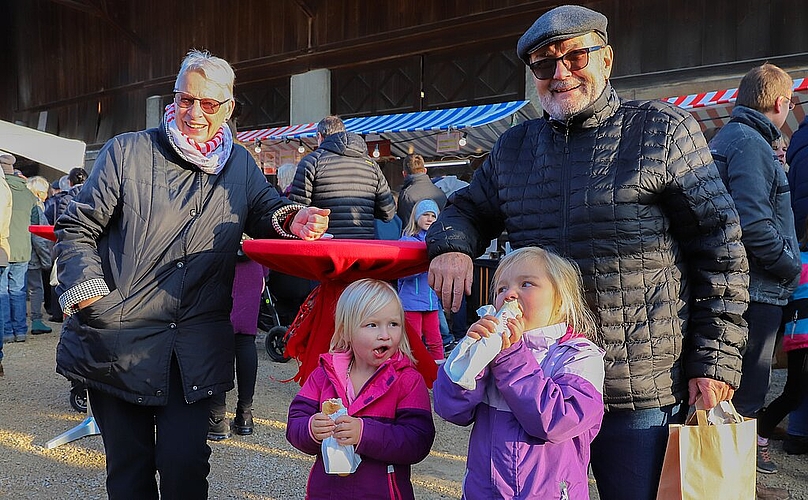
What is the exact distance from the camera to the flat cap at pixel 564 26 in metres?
1.79

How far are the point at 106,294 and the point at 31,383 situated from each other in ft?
14.3

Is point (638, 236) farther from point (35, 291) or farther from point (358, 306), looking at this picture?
point (35, 291)

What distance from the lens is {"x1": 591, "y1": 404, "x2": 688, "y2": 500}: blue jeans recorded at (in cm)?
190

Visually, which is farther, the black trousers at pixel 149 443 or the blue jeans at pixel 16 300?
the blue jeans at pixel 16 300

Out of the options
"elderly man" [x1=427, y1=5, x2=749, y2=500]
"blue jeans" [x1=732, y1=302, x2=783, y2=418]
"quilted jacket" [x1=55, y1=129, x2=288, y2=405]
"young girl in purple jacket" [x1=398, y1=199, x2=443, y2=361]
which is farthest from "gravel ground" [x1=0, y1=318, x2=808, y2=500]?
"elderly man" [x1=427, y1=5, x2=749, y2=500]

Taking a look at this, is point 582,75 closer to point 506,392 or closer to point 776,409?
point 506,392

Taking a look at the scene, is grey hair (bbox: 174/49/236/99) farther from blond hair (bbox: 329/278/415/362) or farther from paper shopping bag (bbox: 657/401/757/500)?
paper shopping bag (bbox: 657/401/757/500)

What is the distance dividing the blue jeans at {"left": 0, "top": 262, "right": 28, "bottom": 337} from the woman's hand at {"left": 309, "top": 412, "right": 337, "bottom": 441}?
6552mm

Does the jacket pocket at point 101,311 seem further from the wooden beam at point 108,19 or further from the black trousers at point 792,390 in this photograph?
the wooden beam at point 108,19

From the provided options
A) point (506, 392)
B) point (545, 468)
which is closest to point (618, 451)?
point (545, 468)

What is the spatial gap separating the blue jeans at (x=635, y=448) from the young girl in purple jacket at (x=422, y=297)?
3242mm

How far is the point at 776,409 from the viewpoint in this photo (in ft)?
13.0

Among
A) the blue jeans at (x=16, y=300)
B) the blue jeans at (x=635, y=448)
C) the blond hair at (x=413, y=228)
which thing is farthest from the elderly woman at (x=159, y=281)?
the blue jeans at (x=16, y=300)

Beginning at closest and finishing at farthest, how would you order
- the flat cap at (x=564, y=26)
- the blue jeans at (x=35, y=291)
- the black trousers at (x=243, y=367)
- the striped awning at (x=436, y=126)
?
the flat cap at (x=564, y=26)
the black trousers at (x=243, y=367)
the blue jeans at (x=35, y=291)
the striped awning at (x=436, y=126)
